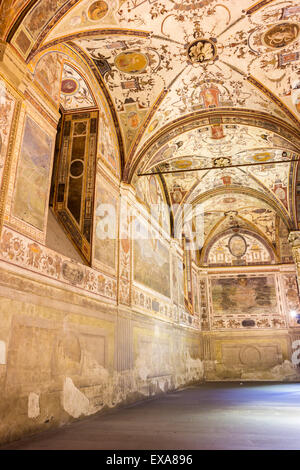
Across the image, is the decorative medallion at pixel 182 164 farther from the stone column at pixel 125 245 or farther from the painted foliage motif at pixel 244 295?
the painted foliage motif at pixel 244 295

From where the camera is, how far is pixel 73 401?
7102 mm

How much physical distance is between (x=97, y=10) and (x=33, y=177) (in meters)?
3.83

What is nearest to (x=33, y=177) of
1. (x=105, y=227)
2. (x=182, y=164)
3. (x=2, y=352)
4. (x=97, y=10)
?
(x=2, y=352)

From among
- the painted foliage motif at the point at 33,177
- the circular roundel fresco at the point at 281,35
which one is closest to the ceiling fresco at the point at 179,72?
the circular roundel fresco at the point at 281,35

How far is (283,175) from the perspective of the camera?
15.1 metres

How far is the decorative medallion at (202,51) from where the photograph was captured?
9058mm

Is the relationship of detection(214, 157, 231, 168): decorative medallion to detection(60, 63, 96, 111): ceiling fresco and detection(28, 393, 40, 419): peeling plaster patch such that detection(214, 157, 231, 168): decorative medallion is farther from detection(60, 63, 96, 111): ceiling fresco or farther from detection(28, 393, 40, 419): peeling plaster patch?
detection(28, 393, 40, 419): peeling plaster patch

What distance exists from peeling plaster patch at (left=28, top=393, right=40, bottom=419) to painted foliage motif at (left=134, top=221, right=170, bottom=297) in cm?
582

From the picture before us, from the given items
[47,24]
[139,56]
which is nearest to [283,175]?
[139,56]

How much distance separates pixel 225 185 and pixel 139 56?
8.79m

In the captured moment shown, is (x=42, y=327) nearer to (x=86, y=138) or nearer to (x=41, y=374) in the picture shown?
(x=41, y=374)

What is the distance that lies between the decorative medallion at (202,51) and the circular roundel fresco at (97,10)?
2.37 metres

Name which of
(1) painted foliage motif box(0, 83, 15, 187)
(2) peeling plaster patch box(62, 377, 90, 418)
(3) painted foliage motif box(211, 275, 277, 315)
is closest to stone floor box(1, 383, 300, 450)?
(2) peeling plaster patch box(62, 377, 90, 418)

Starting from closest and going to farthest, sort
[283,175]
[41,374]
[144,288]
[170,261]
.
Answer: [41,374] < [144,288] < [283,175] < [170,261]
